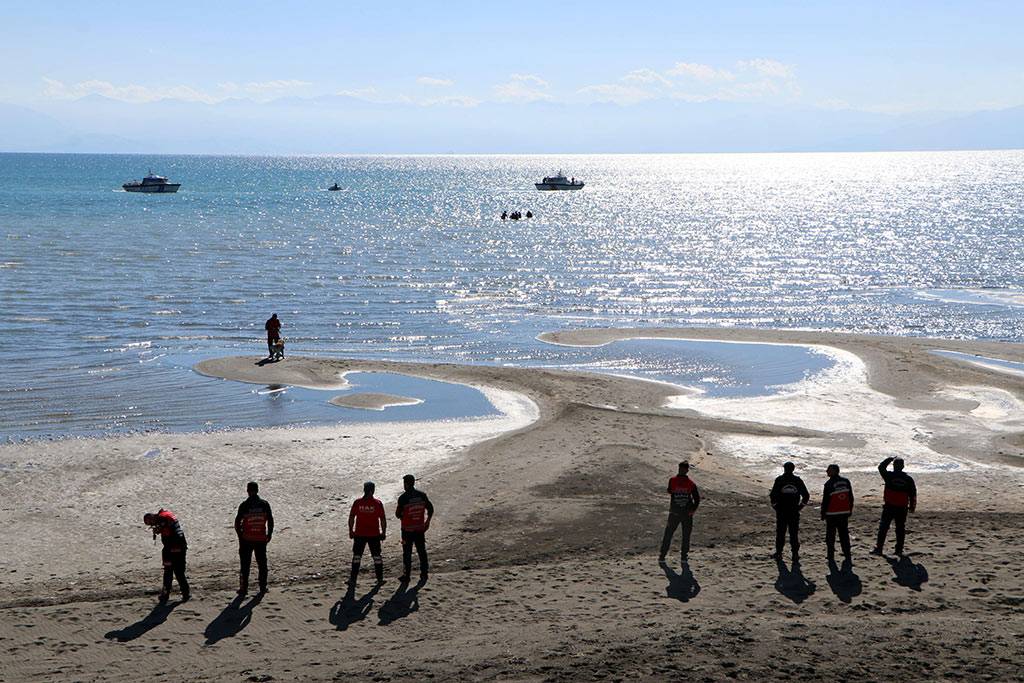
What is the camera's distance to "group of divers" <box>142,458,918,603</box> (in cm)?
1480

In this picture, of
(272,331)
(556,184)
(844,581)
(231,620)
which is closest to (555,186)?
(556,184)

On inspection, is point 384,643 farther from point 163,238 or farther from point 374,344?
point 163,238

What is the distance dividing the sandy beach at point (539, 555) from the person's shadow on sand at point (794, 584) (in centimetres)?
6

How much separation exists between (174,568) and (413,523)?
3349 mm

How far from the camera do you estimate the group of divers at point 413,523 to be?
14.8 meters

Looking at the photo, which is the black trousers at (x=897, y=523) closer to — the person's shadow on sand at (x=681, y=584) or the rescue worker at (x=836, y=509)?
the rescue worker at (x=836, y=509)

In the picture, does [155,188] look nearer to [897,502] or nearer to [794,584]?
[897,502]

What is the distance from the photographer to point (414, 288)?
190 ft

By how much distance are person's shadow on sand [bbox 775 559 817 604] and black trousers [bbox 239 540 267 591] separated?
7.20 m

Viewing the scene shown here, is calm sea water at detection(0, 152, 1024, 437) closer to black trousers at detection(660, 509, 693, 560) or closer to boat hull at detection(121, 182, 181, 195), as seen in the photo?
black trousers at detection(660, 509, 693, 560)

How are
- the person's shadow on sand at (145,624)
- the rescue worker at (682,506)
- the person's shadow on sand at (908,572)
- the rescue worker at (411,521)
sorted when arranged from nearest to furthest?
the person's shadow on sand at (145,624) → the person's shadow on sand at (908,572) → the rescue worker at (411,521) → the rescue worker at (682,506)

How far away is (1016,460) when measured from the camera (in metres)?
24.0

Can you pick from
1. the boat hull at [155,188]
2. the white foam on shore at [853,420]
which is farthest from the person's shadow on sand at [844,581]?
the boat hull at [155,188]

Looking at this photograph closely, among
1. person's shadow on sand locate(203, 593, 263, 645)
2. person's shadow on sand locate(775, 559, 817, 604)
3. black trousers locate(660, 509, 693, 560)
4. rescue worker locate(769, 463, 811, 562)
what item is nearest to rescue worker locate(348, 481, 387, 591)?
person's shadow on sand locate(203, 593, 263, 645)
